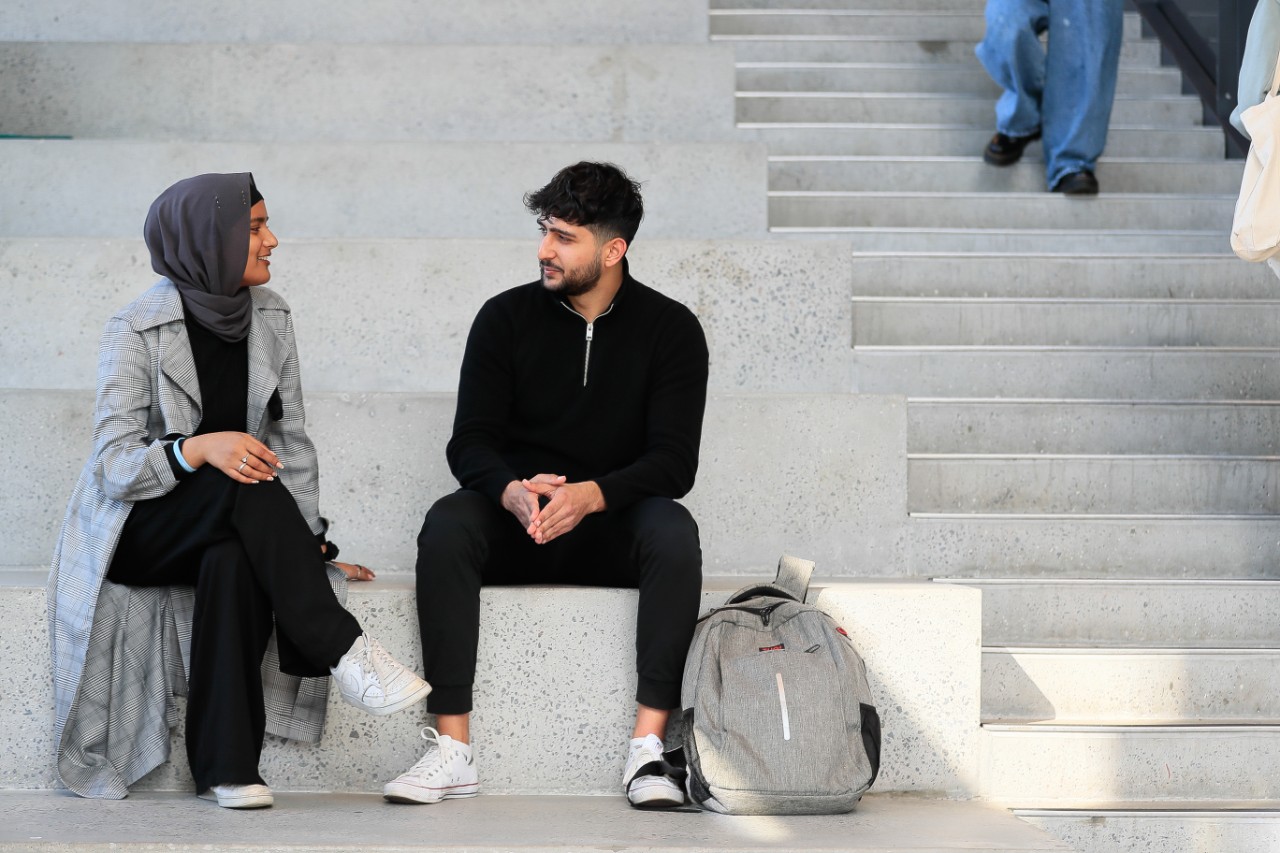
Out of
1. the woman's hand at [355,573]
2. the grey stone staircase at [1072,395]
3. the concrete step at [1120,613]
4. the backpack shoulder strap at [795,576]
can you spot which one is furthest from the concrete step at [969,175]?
the woman's hand at [355,573]

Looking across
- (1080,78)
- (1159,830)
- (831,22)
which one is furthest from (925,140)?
(1159,830)

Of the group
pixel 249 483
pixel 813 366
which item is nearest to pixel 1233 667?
pixel 813 366

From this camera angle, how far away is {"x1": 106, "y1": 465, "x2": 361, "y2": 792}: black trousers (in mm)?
2344

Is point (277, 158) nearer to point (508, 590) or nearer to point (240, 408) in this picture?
point (240, 408)

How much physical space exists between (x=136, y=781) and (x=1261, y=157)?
95.2 inches

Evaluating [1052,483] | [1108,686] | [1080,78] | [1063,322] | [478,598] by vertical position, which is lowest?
[1108,686]

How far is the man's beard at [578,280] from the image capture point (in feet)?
8.81

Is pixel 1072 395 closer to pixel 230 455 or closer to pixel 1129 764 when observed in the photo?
pixel 1129 764

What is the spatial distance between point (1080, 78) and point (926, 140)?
0.55 metres

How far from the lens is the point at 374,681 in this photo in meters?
2.34

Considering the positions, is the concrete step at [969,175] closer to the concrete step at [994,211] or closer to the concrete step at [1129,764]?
the concrete step at [994,211]

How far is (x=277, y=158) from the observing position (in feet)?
12.6

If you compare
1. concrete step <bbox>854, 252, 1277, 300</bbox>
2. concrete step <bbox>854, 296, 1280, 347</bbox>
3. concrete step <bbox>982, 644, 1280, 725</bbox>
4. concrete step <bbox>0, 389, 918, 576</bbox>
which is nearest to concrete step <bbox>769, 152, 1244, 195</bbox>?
concrete step <bbox>854, 252, 1277, 300</bbox>

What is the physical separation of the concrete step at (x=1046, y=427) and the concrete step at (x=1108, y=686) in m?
0.71
